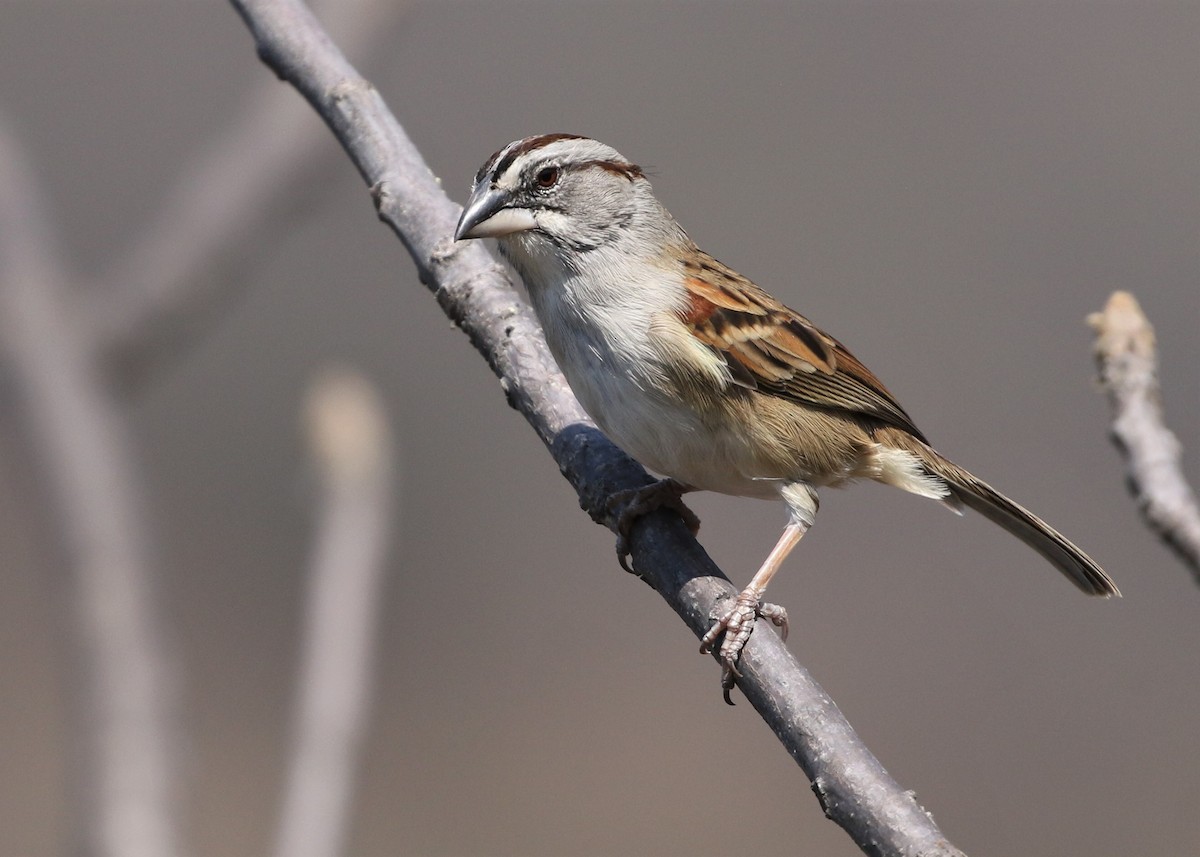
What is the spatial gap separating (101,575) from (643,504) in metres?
1.23

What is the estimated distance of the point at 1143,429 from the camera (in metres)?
1.73

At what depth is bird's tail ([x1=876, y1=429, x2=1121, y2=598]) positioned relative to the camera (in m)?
3.69

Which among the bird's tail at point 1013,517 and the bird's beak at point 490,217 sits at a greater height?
the bird's beak at point 490,217

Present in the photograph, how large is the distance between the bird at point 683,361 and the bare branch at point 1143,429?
1.26m

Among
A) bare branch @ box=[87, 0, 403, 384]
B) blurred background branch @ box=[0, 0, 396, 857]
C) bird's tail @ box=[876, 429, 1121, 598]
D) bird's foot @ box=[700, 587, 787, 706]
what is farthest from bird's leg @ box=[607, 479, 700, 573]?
bare branch @ box=[87, 0, 403, 384]

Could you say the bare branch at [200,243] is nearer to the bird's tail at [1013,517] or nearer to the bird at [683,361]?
the bird at [683,361]

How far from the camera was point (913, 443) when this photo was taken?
3947 millimetres

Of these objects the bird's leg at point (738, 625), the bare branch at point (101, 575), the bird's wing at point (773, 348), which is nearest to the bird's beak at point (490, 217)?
the bird's wing at point (773, 348)

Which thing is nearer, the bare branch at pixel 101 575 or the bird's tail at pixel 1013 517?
the bare branch at pixel 101 575

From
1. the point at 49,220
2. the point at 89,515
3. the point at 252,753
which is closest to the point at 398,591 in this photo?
the point at 252,753

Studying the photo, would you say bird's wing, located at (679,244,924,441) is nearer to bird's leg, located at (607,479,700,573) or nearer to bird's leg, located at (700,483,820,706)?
bird's leg, located at (700,483,820,706)

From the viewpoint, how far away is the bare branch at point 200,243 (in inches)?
136

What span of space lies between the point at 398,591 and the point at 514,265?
699 centimetres

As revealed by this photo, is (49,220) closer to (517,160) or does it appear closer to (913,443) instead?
(517,160)
